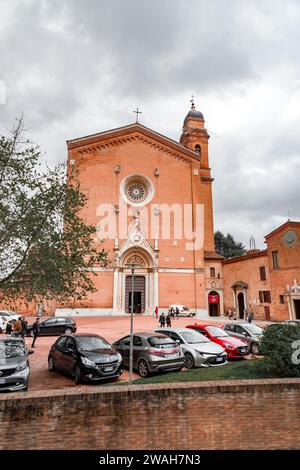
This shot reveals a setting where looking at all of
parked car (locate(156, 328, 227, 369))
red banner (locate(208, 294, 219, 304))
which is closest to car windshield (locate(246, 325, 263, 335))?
Answer: parked car (locate(156, 328, 227, 369))

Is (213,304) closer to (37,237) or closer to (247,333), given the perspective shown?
(247,333)

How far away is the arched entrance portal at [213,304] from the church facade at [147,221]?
11 centimetres

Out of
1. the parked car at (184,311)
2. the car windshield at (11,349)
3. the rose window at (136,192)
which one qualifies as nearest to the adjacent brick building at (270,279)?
the parked car at (184,311)

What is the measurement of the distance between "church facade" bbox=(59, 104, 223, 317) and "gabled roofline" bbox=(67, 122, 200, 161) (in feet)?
0.36

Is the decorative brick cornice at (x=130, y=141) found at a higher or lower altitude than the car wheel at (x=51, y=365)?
higher

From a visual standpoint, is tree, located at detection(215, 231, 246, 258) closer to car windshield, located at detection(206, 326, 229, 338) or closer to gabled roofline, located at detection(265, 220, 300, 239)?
gabled roofline, located at detection(265, 220, 300, 239)

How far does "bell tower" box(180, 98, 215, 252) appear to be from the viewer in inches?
1422

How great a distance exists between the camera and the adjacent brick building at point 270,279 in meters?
28.4

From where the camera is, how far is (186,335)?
11.7 meters

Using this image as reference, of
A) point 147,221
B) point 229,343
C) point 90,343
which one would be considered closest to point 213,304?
point 147,221

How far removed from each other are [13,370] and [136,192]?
27759 millimetres

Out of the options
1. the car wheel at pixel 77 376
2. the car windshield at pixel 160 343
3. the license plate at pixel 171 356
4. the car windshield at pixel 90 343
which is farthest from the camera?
the car windshield at pixel 160 343

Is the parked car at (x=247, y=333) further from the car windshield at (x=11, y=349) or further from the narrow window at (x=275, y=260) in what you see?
the narrow window at (x=275, y=260)

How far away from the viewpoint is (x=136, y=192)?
3409 centimetres
